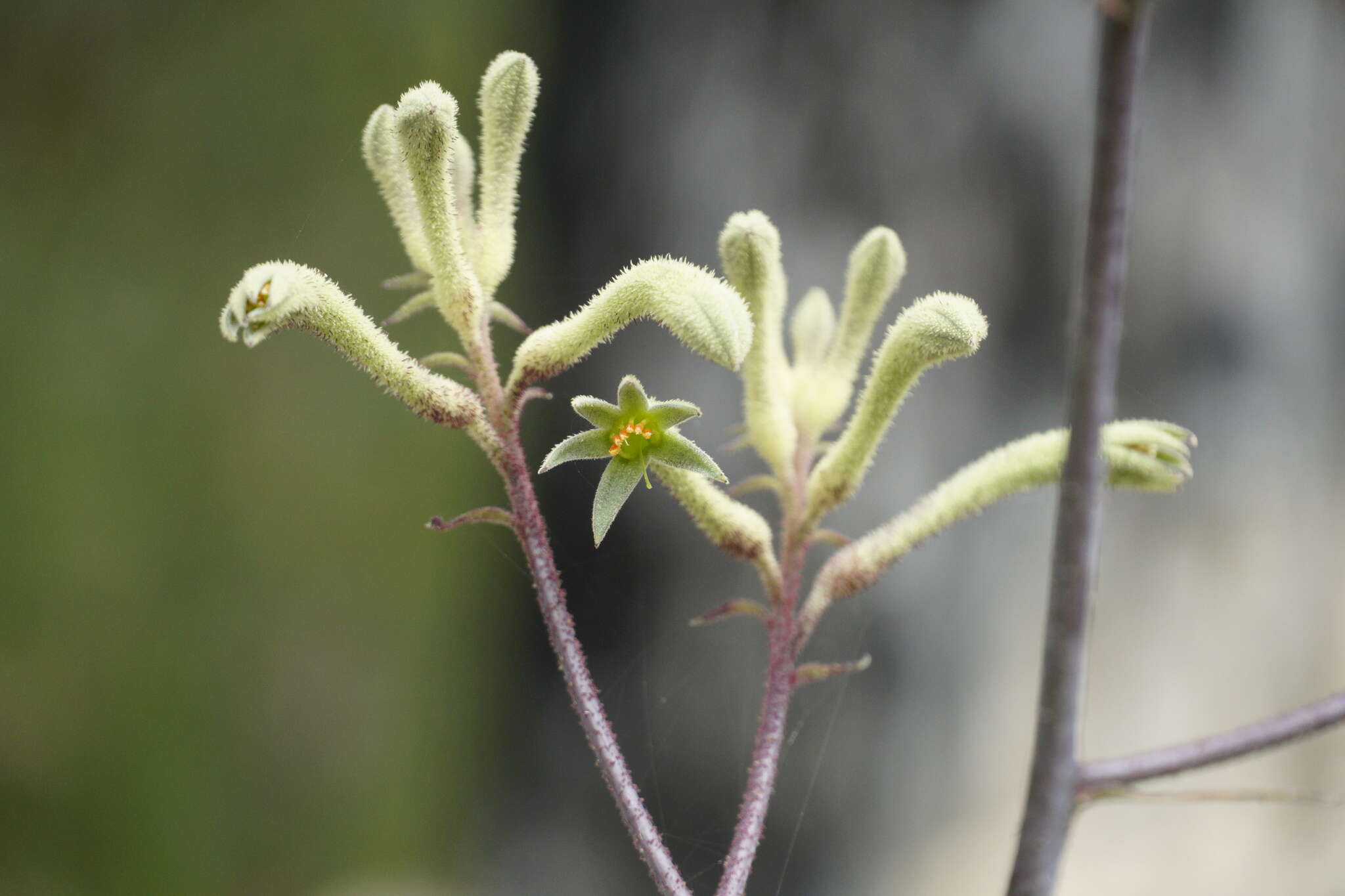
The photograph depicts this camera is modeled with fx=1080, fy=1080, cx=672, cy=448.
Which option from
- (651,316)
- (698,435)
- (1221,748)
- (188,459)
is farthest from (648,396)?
(188,459)

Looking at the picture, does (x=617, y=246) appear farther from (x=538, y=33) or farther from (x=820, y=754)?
(x=820, y=754)

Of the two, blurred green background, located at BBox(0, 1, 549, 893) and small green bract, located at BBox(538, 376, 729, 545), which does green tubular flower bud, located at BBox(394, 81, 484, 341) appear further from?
blurred green background, located at BBox(0, 1, 549, 893)

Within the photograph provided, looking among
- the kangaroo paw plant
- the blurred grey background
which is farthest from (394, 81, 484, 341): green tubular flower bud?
the blurred grey background

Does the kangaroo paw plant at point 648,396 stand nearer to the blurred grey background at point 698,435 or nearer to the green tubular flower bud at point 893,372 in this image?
the green tubular flower bud at point 893,372

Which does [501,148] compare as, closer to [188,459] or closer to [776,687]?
[776,687]

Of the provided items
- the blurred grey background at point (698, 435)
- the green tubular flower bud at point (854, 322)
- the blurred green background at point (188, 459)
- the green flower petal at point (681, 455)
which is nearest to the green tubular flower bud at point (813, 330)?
the green tubular flower bud at point (854, 322)

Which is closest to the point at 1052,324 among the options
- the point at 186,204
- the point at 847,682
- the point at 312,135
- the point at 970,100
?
the point at 970,100
